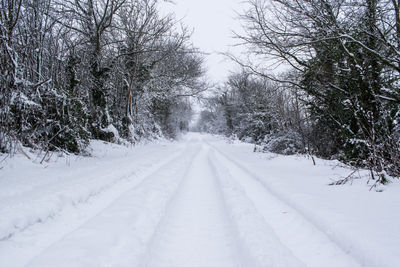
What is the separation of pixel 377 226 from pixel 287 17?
650cm

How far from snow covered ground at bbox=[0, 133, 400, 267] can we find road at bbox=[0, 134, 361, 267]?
11 millimetres

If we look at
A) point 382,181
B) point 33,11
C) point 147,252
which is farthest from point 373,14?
point 33,11

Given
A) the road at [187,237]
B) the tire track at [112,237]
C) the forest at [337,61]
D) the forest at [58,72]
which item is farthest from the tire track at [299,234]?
the forest at [58,72]

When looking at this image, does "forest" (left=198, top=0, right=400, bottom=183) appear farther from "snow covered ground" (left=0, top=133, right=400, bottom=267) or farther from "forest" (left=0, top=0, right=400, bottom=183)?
"snow covered ground" (left=0, top=133, right=400, bottom=267)

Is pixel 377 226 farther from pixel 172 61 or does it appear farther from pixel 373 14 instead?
pixel 172 61

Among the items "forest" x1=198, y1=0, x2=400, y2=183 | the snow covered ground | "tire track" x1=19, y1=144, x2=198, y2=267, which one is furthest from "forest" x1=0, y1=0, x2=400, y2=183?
"tire track" x1=19, y1=144, x2=198, y2=267

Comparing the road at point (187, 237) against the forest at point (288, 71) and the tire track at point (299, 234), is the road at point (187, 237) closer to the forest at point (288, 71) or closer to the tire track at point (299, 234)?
the tire track at point (299, 234)

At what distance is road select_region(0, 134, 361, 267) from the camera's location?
1.89 metres

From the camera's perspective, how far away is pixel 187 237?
244 cm

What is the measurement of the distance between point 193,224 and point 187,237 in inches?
13.3

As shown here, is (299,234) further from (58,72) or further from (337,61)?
(58,72)

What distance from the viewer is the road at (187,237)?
1.89 meters

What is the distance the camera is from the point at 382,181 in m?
3.39

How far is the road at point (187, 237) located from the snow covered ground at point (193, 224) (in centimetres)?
1
